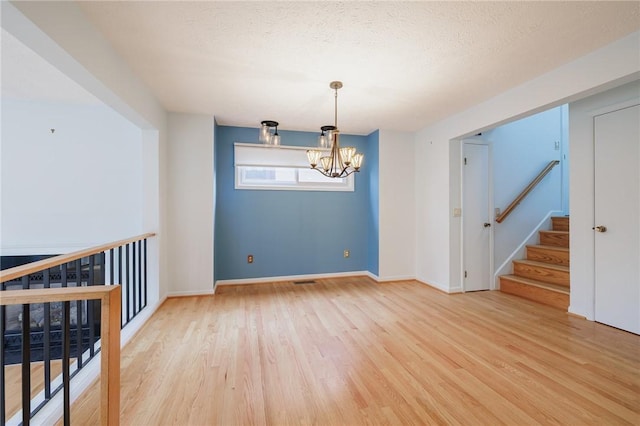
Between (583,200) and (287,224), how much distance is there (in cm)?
368

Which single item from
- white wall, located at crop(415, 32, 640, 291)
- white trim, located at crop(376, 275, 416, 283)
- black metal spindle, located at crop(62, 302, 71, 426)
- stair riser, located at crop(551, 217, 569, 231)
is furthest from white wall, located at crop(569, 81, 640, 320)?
black metal spindle, located at crop(62, 302, 71, 426)

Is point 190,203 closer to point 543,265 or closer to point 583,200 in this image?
point 583,200

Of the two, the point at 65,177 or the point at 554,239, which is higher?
the point at 65,177

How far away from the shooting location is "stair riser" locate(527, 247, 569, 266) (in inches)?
143

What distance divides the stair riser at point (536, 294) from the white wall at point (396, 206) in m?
1.29

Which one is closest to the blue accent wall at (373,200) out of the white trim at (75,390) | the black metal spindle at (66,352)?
the white trim at (75,390)

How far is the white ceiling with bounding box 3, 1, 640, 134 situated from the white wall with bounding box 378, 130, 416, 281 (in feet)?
4.23

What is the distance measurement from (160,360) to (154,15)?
2437mm

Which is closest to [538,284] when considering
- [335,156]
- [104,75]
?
[335,156]

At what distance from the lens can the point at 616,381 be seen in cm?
182

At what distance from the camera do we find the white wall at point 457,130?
2.12 metres

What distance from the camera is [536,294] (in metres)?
3.46

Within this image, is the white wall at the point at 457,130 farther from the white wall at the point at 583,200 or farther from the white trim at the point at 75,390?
the white trim at the point at 75,390

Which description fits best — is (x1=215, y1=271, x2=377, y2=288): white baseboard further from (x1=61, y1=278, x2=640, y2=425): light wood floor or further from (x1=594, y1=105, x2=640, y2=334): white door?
(x1=594, y1=105, x2=640, y2=334): white door
